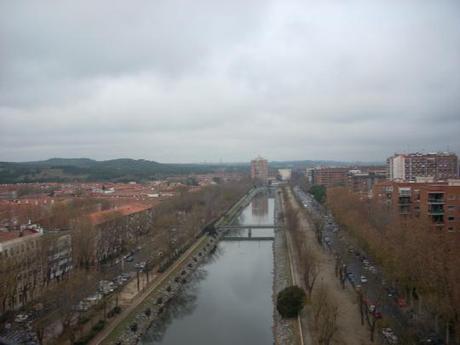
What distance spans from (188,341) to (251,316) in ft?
7.03

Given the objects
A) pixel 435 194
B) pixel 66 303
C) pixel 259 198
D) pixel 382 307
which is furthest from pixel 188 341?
pixel 259 198

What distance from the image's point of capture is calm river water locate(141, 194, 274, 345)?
10734 millimetres

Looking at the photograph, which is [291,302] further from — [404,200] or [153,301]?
[404,200]

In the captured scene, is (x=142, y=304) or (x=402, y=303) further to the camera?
(x=142, y=304)

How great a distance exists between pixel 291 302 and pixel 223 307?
2786mm

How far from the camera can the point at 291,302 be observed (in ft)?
35.2

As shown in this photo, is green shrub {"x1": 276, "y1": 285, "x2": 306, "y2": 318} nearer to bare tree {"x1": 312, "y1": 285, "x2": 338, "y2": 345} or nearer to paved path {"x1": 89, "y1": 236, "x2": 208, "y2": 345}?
bare tree {"x1": 312, "y1": 285, "x2": 338, "y2": 345}

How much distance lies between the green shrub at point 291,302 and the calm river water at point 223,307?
0.67m

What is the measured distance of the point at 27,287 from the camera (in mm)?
12117

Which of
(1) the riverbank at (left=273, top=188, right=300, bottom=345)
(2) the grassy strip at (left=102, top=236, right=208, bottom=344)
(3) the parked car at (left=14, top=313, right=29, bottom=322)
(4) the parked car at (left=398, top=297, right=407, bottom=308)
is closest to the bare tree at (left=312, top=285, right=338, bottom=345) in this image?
(1) the riverbank at (left=273, top=188, right=300, bottom=345)

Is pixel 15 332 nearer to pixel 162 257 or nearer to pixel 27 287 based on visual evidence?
pixel 27 287

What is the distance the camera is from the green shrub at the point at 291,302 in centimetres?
1071

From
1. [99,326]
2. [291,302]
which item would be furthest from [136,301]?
[291,302]

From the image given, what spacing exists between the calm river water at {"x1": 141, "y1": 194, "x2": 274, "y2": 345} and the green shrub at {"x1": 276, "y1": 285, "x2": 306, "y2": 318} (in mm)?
668
